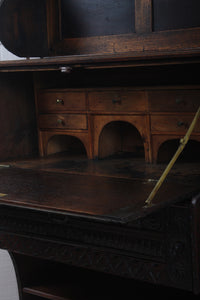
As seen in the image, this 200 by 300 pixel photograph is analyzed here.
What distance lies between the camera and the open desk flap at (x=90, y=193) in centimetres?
191

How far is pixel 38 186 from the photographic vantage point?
7.72ft

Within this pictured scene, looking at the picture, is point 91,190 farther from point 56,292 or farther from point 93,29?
point 93,29

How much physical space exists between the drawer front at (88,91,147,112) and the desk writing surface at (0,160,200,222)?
30 cm

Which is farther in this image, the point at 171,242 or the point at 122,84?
the point at 122,84

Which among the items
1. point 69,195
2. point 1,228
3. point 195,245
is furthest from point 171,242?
point 1,228

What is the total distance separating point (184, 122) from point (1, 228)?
1019 mm

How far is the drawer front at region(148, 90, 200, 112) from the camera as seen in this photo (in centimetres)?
252

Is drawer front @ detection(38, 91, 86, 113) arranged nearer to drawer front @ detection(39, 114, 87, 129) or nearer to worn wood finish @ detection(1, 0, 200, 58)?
drawer front @ detection(39, 114, 87, 129)

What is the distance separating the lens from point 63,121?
2.98 m

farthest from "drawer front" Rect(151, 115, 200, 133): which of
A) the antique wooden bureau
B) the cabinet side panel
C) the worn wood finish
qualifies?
the cabinet side panel

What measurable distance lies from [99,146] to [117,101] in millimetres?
290

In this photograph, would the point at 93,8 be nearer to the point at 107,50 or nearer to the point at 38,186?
the point at 107,50

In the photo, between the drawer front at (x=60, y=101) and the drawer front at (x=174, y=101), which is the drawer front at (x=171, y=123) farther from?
the drawer front at (x=60, y=101)

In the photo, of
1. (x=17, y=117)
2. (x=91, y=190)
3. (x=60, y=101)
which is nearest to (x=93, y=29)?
(x=60, y=101)
